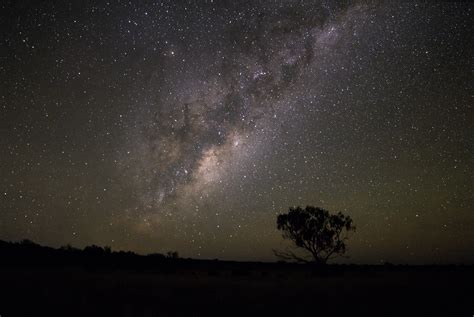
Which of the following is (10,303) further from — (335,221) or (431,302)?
(335,221)

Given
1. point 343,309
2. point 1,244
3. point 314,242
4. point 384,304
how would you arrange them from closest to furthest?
point 343,309 → point 384,304 → point 1,244 → point 314,242

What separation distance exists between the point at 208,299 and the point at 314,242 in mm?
30122

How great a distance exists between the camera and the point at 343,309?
428 inches

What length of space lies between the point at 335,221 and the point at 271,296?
29.0 m

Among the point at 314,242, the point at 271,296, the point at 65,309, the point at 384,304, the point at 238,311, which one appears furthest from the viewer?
the point at 314,242

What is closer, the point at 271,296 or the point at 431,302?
the point at 431,302

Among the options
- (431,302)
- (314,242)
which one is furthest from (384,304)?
(314,242)

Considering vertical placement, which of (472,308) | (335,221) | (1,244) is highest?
(335,221)

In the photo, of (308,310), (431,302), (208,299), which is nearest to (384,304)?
(431,302)

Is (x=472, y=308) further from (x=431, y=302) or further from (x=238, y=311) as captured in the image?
(x=238, y=311)

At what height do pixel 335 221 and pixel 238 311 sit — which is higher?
pixel 335 221

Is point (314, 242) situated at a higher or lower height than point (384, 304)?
higher

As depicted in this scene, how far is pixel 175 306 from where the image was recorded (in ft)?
34.7

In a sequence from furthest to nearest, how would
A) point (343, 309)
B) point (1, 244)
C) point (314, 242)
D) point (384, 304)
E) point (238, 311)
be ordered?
point (314, 242)
point (1, 244)
point (384, 304)
point (343, 309)
point (238, 311)
